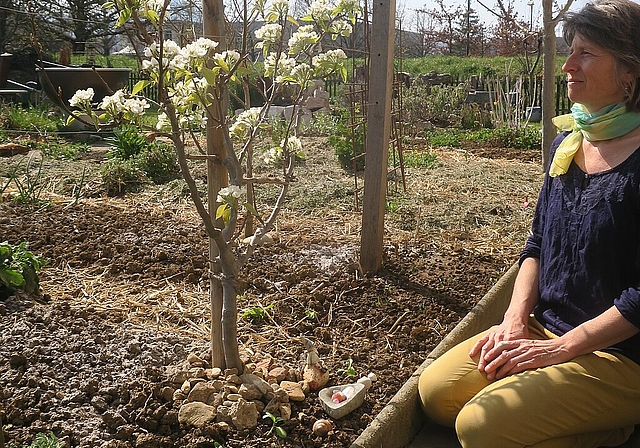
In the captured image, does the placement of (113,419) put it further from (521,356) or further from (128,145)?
(128,145)

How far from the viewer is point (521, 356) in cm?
246

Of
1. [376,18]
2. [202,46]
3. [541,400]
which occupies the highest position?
[376,18]

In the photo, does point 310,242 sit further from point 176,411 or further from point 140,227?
point 176,411

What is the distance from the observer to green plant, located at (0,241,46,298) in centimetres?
351

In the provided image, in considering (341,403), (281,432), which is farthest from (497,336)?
(281,432)

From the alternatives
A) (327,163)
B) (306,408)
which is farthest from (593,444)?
(327,163)

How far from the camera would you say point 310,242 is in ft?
16.6

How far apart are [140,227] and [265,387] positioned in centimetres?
297

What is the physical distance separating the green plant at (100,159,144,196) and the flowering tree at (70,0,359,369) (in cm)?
423

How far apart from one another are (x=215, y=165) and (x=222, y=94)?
1.05 ft

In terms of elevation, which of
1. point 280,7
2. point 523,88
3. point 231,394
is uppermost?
point 280,7

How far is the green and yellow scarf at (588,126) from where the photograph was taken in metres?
2.51

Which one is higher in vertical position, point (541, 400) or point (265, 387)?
point (541, 400)

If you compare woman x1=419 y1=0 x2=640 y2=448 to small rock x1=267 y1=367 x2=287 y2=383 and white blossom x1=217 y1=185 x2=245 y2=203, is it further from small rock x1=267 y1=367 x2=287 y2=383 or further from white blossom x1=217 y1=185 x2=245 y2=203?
white blossom x1=217 y1=185 x2=245 y2=203
